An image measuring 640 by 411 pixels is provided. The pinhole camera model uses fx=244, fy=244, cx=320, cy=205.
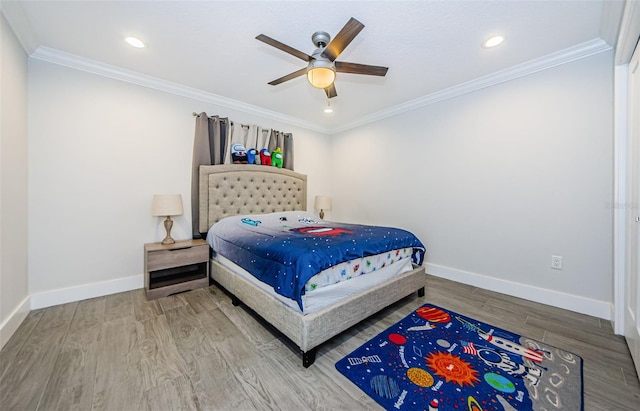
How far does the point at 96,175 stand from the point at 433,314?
3.72 meters

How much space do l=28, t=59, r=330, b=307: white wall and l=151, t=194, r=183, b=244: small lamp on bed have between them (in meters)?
0.25

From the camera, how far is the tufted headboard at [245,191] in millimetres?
3217

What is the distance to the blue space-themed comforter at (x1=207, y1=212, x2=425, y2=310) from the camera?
1.66m

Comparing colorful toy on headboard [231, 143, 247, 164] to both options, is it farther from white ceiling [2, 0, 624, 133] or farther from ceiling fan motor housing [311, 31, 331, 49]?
ceiling fan motor housing [311, 31, 331, 49]

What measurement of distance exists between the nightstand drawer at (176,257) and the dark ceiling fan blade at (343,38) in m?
2.44

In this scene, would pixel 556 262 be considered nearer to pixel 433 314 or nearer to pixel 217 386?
pixel 433 314

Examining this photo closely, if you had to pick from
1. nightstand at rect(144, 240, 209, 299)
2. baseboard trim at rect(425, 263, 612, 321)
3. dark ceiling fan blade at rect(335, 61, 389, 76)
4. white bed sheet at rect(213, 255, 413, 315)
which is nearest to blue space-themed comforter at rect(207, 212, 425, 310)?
white bed sheet at rect(213, 255, 413, 315)

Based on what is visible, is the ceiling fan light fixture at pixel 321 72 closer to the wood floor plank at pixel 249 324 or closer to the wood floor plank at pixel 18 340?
the wood floor plank at pixel 249 324

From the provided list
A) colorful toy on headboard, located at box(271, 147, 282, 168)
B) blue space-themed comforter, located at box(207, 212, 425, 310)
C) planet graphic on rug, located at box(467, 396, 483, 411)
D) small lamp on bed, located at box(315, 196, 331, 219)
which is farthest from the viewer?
small lamp on bed, located at box(315, 196, 331, 219)

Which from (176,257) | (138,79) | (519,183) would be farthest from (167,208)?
(519,183)

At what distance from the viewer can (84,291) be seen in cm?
255

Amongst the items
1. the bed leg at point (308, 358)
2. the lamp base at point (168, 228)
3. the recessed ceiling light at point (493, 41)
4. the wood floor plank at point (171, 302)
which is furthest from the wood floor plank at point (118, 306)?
the recessed ceiling light at point (493, 41)

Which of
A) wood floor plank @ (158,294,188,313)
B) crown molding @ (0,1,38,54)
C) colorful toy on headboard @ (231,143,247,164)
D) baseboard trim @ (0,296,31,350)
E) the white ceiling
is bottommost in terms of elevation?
wood floor plank @ (158,294,188,313)

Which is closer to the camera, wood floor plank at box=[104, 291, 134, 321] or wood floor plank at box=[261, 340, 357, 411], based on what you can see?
wood floor plank at box=[261, 340, 357, 411]
